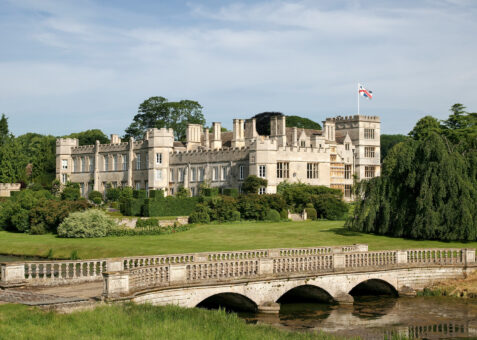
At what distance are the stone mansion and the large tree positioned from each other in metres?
18.7

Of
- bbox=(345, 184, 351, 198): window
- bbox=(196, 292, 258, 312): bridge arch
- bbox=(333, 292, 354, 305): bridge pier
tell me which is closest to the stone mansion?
bbox=(345, 184, 351, 198): window

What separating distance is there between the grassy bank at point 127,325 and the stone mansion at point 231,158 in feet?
146

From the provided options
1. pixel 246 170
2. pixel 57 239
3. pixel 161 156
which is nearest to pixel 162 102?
pixel 161 156

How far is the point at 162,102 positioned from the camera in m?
106

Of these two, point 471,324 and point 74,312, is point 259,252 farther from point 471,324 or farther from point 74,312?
point 74,312

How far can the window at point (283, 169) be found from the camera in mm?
67062

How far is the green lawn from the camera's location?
40.1 metres

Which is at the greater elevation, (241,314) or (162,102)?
(162,102)

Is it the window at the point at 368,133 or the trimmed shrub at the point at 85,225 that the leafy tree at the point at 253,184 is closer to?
the trimmed shrub at the point at 85,225

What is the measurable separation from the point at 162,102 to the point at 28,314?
87.9m

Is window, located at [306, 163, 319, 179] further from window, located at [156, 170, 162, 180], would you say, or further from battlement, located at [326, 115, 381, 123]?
battlement, located at [326, 115, 381, 123]

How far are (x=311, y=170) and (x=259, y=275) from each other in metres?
42.9

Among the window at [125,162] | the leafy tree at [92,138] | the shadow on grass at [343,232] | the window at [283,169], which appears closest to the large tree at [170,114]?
the leafy tree at [92,138]

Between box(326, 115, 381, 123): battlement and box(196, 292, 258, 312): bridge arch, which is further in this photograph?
box(326, 115, 381, 123): battlement
